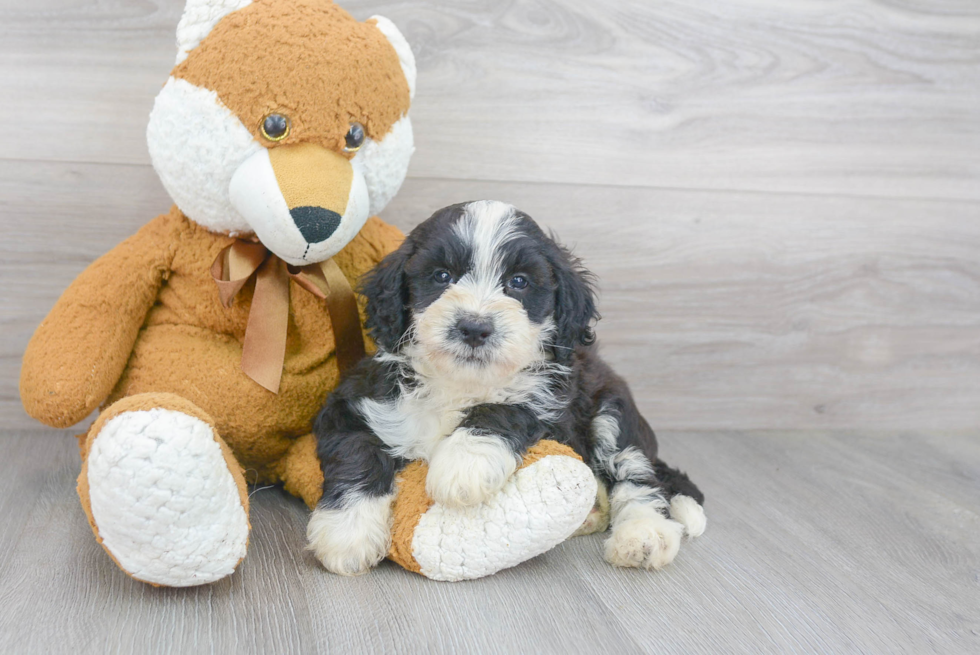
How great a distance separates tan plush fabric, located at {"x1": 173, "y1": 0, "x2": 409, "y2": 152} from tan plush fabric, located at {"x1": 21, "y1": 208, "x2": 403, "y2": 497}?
1.21ft

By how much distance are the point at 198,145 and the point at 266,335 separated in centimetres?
43

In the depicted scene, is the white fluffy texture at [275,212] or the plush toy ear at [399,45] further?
the plush toy ear at [399,45]

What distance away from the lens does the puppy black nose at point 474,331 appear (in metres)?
1.47

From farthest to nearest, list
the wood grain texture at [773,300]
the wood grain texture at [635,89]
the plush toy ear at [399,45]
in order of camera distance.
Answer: the wood grain texture at [773,300], the wood grain texture at [635,89], the plush toy ear at [399,45]

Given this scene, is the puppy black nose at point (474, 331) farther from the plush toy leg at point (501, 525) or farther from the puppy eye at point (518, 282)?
the plush toy leg at point (501, 525)

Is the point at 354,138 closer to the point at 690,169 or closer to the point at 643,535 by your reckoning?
the point at 643,535

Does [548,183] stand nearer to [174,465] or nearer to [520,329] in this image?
[520,329]

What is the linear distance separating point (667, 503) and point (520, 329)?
61 centimetres

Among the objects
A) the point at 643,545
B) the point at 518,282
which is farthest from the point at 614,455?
the point at 518,282

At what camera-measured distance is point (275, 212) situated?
157 centimetres

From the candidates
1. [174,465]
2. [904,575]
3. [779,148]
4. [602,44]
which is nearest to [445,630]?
[174,465]

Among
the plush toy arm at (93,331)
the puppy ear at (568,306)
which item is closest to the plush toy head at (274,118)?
the plush toy arm at (93,331)

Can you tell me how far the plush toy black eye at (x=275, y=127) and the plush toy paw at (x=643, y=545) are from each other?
1083mm

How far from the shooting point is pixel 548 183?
2.41 m
